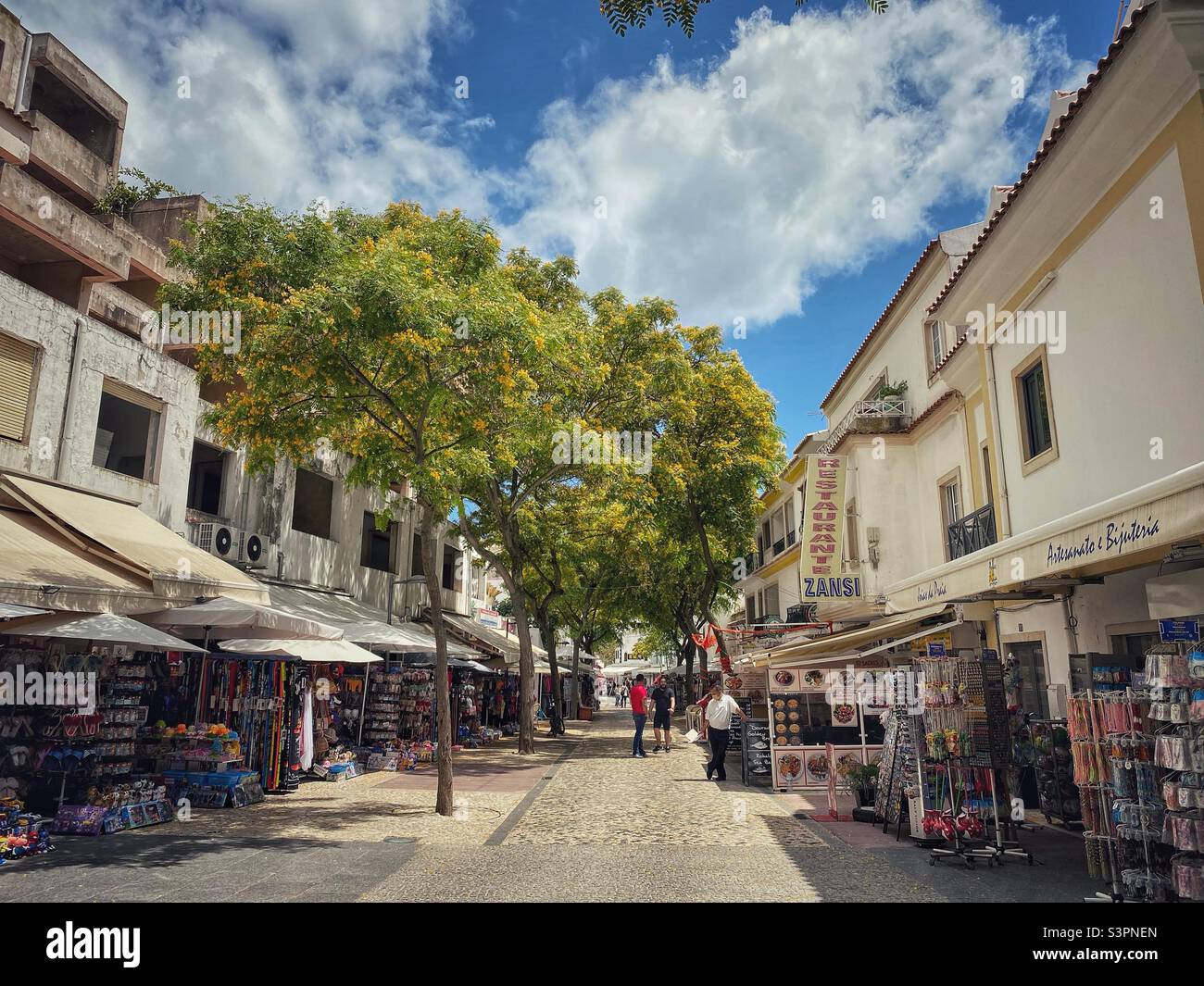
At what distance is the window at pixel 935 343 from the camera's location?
16.7 metres

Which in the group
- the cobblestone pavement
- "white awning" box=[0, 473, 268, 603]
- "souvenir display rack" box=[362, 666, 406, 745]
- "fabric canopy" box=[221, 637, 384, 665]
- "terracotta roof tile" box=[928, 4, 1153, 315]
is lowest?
the cobblestone pavement

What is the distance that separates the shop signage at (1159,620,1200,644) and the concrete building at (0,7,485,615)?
44.8 ft

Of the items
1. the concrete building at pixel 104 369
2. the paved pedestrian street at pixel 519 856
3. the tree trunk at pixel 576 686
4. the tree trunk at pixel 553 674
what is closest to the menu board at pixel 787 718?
the paved pedestrian street at pixel 519 856

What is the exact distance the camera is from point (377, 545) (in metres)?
22.9

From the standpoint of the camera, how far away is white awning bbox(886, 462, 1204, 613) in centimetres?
514

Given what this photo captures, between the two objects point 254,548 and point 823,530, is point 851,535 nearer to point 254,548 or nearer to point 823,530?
point 823,530

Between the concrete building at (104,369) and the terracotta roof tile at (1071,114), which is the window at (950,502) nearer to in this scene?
the terracotta roof tile at (1071,114)

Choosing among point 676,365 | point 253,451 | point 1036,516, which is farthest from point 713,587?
point 253,451

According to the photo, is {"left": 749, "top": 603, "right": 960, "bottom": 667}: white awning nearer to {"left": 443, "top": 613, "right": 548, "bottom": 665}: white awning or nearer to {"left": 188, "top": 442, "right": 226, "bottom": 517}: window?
{"left": 443, "top": 613, "right": 548, "bottom": 665}: white awning

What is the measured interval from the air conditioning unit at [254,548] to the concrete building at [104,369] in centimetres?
3

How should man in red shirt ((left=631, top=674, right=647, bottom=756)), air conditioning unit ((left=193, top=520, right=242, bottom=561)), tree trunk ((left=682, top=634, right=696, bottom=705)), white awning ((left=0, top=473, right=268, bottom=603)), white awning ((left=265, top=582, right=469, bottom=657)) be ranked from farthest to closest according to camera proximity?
tree trunk ((left=682, top=634, right=696, bottom=705)), man in red shirt ((left=631, top=674, right=647, bottom=756)), air conditioning unit ((left=193, top=520, right=242, bottom=561)), white awning ((left=265, top=582, right=469, bottom=657)), white awning ((left=0, top=473, right=268, bottom=603))

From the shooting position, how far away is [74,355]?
12320 millimetres

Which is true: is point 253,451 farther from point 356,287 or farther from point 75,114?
point 75,114

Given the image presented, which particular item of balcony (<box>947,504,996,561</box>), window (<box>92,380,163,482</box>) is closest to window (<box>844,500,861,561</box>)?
balcony (<box>947,504,996,561</box>)
